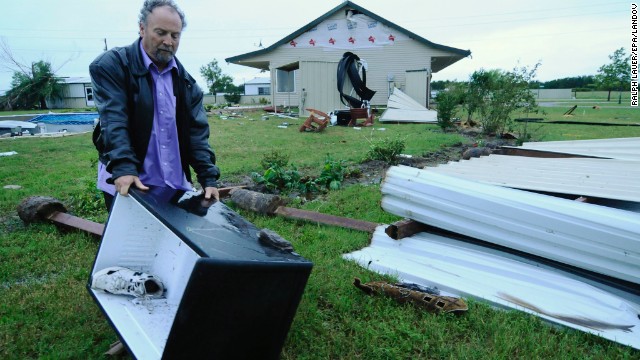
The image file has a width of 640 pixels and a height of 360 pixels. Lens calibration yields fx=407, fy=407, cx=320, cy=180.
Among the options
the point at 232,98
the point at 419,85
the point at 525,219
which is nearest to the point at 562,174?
the point at 525,219

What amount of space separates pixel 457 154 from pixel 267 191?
4797 millimetres

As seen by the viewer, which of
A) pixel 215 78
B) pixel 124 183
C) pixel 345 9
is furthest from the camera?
pixel 215 78

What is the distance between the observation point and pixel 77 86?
1704 inches

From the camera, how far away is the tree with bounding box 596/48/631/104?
1425 inches

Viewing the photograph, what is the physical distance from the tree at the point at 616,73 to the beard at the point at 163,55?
43616 mm

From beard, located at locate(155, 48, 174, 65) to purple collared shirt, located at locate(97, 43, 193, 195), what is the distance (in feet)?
0.20

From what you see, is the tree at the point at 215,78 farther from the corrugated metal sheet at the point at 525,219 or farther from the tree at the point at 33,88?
the corrugated metal sheet at the point at 525,219

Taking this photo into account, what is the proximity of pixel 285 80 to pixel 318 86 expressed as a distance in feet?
21.3

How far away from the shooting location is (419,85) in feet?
67.8

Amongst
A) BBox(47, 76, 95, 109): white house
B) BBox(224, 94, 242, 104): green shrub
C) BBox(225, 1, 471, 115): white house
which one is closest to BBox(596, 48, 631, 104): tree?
BBox(225, 1, 471, 115): white house

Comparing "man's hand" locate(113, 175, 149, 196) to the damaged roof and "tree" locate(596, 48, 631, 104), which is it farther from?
"tree" locate(596, 48, 631, 104)

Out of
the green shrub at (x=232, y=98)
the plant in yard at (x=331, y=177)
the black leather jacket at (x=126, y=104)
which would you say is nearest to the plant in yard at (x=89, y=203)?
the black leather jacket at (x=126, y=104)

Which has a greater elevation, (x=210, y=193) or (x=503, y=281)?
(x=210, y=193)

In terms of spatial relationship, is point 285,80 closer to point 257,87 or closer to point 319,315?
point 319,315
